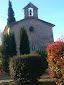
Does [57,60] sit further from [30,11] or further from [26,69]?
[30,11]

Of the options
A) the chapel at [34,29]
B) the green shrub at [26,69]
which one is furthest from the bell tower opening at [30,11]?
the green shrub at [26,69]

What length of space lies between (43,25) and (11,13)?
521 inches

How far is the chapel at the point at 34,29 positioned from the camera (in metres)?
23.6

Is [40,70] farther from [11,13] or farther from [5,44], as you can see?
[11,13]

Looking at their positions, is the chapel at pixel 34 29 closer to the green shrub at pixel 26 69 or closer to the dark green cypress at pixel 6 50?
the dark green cypress at pixel 6 50

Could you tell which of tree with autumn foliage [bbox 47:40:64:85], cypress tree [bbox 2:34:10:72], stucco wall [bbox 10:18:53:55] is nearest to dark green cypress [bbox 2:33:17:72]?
cypress tree [bbox 2:34:10:72]

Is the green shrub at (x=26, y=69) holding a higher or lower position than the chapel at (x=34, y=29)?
lower

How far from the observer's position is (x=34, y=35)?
2447 cm

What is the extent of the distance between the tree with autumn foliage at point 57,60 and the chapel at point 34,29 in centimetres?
1678

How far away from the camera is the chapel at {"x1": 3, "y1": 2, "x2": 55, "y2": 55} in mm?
23625

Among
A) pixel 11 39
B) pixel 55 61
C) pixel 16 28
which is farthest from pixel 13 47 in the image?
pixel 55 61

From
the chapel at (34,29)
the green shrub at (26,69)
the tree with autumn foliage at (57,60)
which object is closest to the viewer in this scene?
the tree with autumn foliage at (57,60)

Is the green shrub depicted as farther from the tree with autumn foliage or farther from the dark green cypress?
the dark green cypress

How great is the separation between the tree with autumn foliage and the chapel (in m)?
16.8
